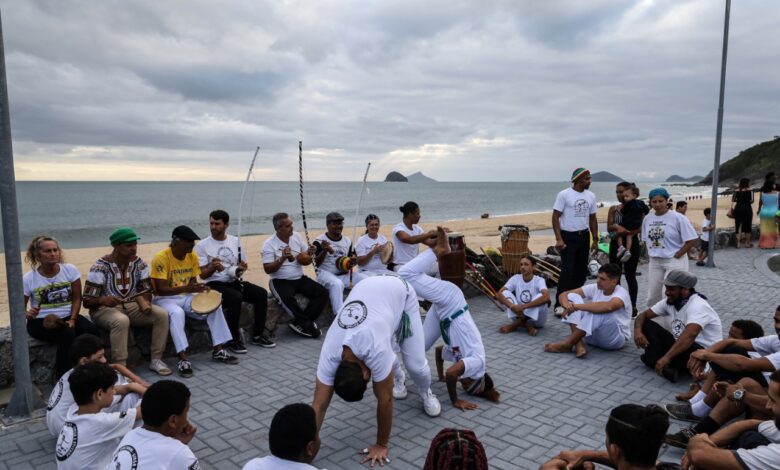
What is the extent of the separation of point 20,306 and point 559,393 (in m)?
4.78

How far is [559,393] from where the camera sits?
497cm

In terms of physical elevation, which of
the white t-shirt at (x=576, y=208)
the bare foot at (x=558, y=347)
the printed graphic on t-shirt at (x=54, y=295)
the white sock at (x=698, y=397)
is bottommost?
the bare foot at (x=558, y=347)

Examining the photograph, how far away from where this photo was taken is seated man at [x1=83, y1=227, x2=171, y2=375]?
512cm

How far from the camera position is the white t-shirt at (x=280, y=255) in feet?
22.4

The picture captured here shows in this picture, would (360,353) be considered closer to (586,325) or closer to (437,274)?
(437,274)

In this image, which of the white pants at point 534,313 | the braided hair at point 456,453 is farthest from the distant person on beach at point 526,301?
the braided hair at point 456,453

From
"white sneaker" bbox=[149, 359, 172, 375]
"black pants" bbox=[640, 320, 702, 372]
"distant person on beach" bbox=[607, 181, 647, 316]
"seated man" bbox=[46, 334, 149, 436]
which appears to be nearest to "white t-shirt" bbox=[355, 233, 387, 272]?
"white sneaker" bbox=[149, 359, 172, 375]

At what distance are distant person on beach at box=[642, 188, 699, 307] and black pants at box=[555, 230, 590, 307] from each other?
761 millimetres

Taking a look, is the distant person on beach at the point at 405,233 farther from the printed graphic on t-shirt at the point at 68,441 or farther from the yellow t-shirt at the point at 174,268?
the printed graphic on t-shirt at the point at 68,441

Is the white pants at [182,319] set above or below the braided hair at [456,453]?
below

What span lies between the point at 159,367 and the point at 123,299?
A: 787 mm

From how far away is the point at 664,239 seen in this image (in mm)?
6523

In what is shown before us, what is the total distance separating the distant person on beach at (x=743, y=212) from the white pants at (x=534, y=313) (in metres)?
9.40

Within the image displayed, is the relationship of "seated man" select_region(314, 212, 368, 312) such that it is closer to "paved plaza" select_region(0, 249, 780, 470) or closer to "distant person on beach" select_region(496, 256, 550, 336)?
"paved plaza" select_region(0, 249, 780, 470)
